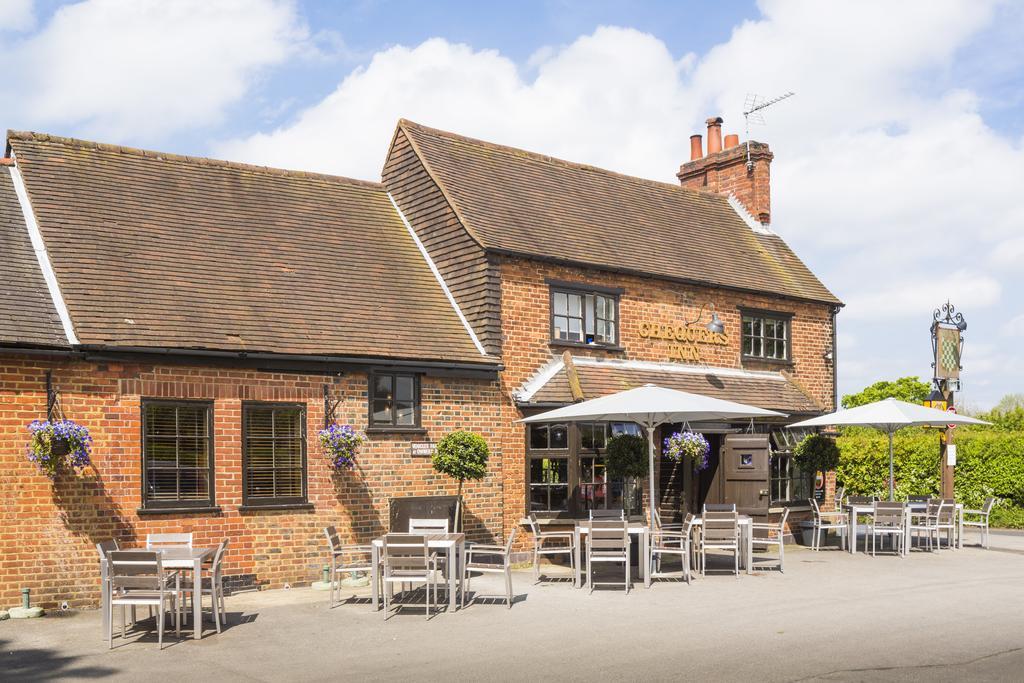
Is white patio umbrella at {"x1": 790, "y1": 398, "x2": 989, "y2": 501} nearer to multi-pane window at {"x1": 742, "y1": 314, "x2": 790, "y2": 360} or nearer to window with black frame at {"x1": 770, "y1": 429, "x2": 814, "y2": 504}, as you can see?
window with black frame at {"x1": 770, "y1": 429, "x2": 814, "y2": 504}

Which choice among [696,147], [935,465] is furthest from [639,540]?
[696,147]

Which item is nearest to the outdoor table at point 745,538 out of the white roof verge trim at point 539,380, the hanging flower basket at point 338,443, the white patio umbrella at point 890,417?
the white patio umbrella at point 890,417

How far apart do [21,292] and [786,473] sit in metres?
13.5

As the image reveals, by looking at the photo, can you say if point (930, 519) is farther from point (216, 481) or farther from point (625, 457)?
point (216, 481)

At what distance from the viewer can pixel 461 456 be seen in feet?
47.7

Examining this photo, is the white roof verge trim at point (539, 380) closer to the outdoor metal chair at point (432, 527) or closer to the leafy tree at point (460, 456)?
the leafy tree at point (460, 456)

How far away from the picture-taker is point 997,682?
758 cm

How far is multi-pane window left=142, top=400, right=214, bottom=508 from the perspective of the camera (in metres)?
12.7

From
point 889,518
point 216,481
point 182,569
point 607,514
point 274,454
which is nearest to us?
point 182,569

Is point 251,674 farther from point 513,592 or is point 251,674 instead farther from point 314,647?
point 513,592

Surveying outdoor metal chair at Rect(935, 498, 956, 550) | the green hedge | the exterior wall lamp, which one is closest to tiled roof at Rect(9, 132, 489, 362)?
the exterior wall lamp

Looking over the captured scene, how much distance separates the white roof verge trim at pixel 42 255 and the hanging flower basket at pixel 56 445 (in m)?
1.08

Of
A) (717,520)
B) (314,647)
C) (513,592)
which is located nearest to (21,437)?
(314,647)

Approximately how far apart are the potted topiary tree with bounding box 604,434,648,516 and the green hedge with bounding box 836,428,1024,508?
1015 cm
